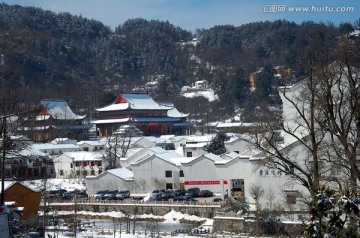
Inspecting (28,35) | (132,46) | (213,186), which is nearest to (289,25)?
(132,46)

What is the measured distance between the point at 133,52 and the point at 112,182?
9410 centimetres

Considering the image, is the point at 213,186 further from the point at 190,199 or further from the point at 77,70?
the point at 77,70

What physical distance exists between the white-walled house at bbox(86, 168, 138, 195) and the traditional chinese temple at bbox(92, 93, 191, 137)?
17347 mm

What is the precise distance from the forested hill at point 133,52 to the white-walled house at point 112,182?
44.9 m

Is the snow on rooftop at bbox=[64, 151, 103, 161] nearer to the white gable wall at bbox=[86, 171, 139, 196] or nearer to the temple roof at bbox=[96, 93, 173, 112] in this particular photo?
the white gable wall at bbox=[86, 171, 139, 196]

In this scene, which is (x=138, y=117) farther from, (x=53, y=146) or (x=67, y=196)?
(x=67, y=196)

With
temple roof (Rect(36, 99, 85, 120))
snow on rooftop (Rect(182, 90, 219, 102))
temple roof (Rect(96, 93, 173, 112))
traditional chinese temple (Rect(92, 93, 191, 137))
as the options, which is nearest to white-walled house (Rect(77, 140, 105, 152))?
traditional chinese temple (Rect(92, 93, 191, 137))

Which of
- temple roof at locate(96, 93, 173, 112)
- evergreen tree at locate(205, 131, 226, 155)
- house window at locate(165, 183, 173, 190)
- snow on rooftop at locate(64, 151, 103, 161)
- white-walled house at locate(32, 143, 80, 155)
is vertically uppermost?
temple roof at locate(96, 93, 173, 112)

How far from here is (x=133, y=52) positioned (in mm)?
114750

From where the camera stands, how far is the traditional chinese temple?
41562 millimetres

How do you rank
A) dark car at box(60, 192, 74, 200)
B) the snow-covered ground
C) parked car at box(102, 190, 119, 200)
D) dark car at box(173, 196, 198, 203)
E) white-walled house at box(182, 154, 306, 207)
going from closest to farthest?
the snow-covered ground, white-walled house at box(182, 154, 306, 207), dark car at box(173, 196, 198, 203), parked car at box(102, 190, 119, 200), dark car at box(60, 192, 74, 200)

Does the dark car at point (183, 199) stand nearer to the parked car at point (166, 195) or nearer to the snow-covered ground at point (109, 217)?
the parked car at point (166, 195)

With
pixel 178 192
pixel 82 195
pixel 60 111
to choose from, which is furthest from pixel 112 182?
pixel 60 111

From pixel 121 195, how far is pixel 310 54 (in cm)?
1526
